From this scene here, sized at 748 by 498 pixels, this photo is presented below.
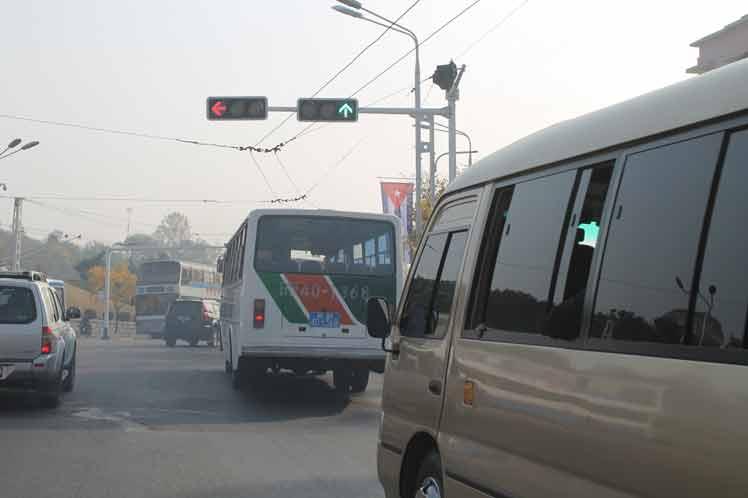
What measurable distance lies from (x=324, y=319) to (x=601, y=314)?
1237cm

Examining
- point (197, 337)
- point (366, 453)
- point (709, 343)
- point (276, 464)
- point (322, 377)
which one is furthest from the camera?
point (197, 337)

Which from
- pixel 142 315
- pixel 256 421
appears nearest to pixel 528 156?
pixel 256 421

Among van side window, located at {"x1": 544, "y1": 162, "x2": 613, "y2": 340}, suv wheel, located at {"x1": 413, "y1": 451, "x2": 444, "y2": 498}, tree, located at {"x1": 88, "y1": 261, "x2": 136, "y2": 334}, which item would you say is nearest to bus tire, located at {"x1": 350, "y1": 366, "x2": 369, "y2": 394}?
suv wheel, located at {"x1": 413, "y1": 451, "x2": 444, "y2": 498}

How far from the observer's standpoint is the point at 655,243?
3818 mm

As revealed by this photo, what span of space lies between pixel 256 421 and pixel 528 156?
9.39m

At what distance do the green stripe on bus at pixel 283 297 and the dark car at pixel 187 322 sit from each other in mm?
30069

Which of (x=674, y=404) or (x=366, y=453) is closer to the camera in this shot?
(x=674, y=404)

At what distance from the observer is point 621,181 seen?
163 inches

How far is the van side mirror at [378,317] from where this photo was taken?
22.7 ft

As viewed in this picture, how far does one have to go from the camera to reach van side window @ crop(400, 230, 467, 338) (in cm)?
592

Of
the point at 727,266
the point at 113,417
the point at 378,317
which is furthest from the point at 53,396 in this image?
the point at 727,266

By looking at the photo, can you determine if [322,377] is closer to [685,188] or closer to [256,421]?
[256,421]

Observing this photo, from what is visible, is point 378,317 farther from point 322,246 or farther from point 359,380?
point 359,380

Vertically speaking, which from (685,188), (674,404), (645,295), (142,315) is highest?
(685,188)
